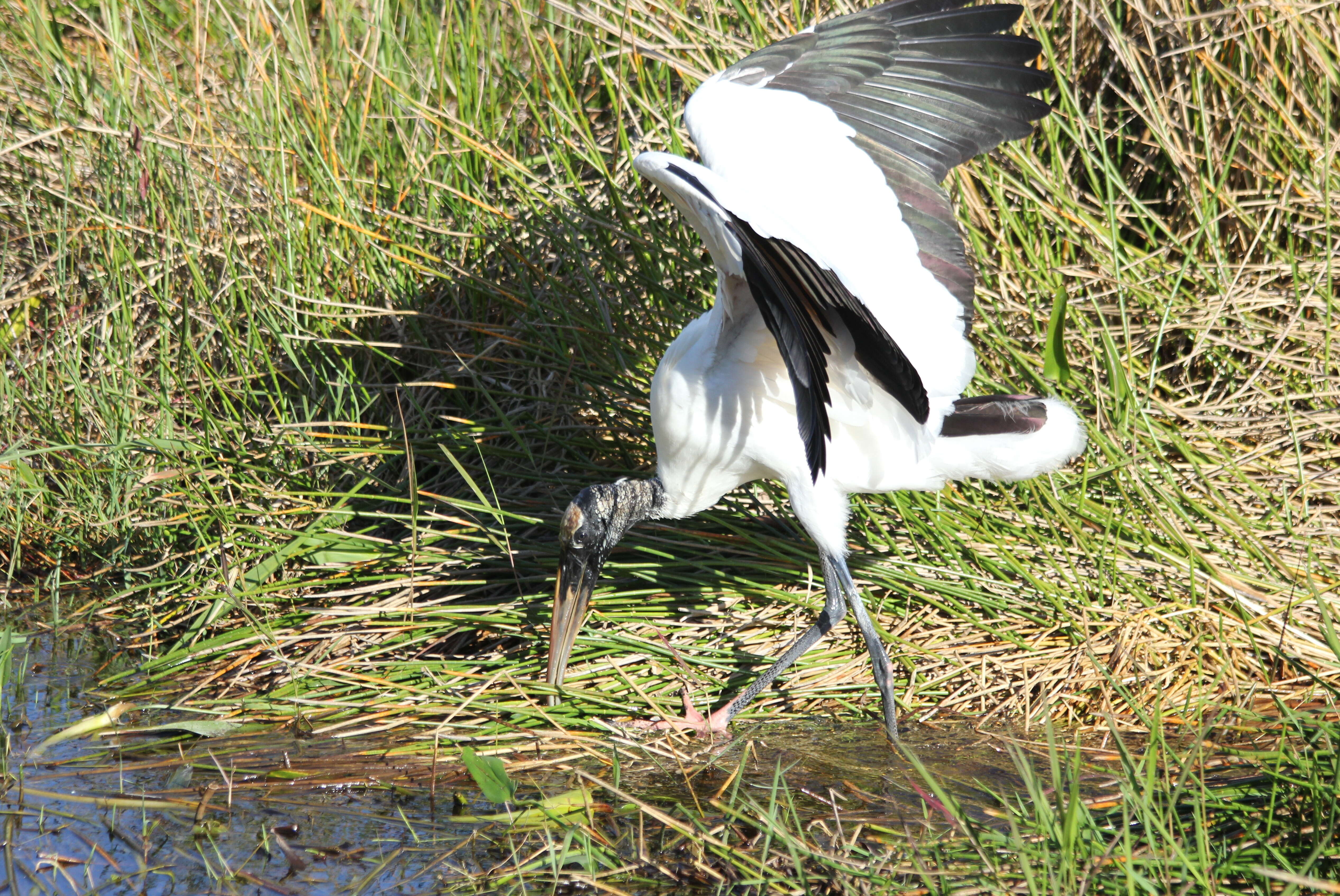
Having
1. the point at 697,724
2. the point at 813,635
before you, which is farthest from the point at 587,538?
the point at 813,635

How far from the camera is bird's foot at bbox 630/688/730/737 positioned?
318 cm

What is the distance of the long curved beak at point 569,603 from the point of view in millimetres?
3225

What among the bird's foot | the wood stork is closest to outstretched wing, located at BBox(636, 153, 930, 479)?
the wood stork

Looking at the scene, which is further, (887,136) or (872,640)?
(887,136)

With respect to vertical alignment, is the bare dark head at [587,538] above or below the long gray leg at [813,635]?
above

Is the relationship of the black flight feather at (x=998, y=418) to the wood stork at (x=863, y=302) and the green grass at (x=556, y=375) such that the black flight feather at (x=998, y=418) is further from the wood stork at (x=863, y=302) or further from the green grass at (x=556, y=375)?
the green grass at (x=556, y=375)

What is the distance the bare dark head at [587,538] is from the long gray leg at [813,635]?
0.49 metres

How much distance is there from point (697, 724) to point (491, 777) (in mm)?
762

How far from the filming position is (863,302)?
113 inches

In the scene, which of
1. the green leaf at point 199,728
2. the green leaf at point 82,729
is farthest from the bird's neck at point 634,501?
the green leaf at point 82,729

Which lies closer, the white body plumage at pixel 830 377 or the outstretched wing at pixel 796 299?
the outstretched wing at pixel 796 299

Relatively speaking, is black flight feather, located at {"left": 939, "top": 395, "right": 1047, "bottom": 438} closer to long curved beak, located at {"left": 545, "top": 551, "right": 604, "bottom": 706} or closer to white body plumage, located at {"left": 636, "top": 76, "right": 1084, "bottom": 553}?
white body plumage, located at {"left": 636, "top": 76, "right": 1084, "bottom": 553}

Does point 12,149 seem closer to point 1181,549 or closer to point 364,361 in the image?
point 364,361

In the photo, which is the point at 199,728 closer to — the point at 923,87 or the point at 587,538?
the point at 587,538
